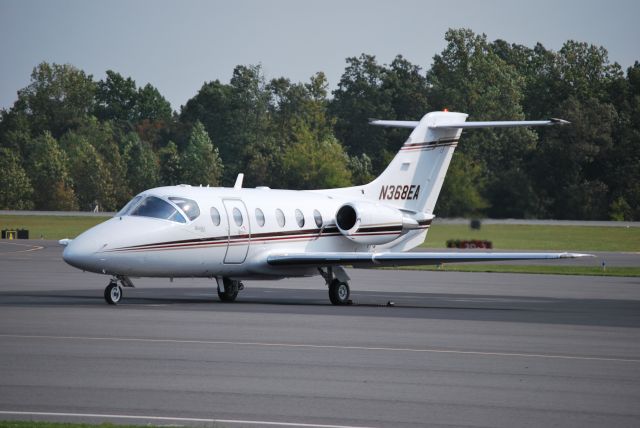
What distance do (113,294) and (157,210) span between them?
2.16 metres

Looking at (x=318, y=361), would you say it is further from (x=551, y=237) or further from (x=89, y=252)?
(x=551, y=237)

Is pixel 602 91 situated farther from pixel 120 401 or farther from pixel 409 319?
pixel 120 401

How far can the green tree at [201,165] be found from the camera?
10938 cm

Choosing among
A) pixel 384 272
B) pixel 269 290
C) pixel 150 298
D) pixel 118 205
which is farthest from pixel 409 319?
pixel 118 205

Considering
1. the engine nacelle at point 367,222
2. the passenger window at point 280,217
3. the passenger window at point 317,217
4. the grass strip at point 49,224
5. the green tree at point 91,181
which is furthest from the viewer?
the green tree at point 91,181

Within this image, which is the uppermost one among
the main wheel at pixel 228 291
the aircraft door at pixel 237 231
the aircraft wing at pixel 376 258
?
the aircraft door at pixel 237 231

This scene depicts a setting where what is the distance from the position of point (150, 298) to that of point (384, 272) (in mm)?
17503

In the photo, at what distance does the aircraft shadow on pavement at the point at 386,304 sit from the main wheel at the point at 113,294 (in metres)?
0.20

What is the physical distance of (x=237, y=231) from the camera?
92.8ft

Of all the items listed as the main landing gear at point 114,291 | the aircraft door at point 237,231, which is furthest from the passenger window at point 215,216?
the main landing gear at point 114,291

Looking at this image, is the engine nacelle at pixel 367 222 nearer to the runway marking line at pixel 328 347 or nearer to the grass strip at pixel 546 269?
the runway marking line at pixel 328 347

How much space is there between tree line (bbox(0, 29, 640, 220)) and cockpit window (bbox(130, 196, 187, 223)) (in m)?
15.2

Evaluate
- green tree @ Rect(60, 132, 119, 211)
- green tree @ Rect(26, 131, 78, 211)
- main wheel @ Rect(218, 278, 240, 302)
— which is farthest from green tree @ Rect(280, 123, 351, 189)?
main wheel @ Rect(218, 278, 240, 302)

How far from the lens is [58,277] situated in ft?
122
